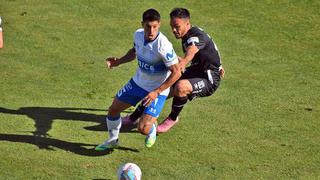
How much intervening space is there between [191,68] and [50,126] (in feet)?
8.36

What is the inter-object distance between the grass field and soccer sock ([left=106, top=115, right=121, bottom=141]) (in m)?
0.27

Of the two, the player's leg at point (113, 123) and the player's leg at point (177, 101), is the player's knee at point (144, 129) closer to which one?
the player's leg at point (113, 123)

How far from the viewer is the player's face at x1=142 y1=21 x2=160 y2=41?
8531mm

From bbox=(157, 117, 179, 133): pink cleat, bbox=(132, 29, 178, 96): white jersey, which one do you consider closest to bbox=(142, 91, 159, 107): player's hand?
bbox=(132, 29, 178, 96): white jersey

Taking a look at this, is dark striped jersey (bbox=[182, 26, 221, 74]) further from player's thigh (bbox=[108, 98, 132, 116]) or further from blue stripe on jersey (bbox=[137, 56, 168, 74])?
player's thigh (bbox=[108, 98, 132, 116])

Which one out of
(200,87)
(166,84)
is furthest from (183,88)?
(166,84)

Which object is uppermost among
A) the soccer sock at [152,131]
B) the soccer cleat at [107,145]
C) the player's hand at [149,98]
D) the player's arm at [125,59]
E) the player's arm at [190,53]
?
the player's arm at [190,53]

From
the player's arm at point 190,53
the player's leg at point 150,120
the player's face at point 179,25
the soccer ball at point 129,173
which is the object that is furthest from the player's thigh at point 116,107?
the player's face at point 179,25

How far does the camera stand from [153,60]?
8867 mm

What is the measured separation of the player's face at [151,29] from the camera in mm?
8531

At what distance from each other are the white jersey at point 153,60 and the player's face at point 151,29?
0.28 feet

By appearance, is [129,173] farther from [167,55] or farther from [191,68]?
[191,68]

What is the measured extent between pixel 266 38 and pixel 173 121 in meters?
4.96

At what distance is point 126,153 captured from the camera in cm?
920
